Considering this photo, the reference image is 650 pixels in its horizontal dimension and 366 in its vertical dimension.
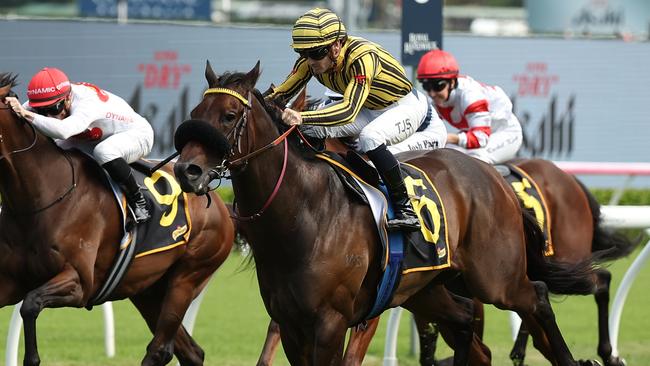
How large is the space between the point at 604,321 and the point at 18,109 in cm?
363

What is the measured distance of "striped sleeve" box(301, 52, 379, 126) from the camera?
16.0 ft

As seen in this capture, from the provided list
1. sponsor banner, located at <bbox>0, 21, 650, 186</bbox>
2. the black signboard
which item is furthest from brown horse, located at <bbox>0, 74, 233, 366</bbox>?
sponsor banner, located at <bbox>0, 21, 650, 186</bbox>

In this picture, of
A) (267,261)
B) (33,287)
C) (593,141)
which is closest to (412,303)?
(267,261)

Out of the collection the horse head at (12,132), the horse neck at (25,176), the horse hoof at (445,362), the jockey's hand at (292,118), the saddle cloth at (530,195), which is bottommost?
the horse hoof at (445,362)

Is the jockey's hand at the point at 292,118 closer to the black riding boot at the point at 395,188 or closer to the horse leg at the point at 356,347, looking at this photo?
the black riding boot at the point at 395,188

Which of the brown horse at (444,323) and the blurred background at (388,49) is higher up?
the blurred background at (388,49)

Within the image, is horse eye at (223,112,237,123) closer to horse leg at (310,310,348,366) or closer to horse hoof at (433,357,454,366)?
horse leg at (310,310,348,366)

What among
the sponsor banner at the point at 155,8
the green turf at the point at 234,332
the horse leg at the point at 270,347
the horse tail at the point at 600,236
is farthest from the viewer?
the sponsor banner at the point at 155,8

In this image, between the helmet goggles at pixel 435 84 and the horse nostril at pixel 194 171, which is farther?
the helmet goggles at pixel 435 84

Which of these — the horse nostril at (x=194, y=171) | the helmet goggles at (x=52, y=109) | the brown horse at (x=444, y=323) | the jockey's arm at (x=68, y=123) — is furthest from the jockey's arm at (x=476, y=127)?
the horse nostril at (x=194, y=171)

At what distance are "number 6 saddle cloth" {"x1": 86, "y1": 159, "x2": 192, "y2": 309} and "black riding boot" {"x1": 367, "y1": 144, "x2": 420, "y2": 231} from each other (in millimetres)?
1528

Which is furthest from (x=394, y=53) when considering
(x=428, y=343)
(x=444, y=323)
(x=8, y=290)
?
(x=8, y=290)

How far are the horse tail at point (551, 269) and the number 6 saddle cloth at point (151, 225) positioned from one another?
5.96 feet

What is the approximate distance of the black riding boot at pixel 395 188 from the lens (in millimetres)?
5215
